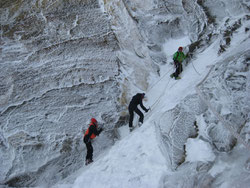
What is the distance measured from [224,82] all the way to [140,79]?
141 inches

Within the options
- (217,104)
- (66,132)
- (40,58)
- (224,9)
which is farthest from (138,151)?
(224,9)

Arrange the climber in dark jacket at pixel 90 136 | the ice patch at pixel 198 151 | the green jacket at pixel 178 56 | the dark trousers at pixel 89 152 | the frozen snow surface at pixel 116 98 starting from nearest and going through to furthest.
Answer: the ice patch at pixel 198 151, the frozen snow surface at pixel 116 98, the climber in dark jacket at pixel 90 136, the dark trousers at pixel 89 152, the green jacket at pixel 178 56

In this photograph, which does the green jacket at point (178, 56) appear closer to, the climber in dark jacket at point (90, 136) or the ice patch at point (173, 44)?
the ice patch at point (173, 44)

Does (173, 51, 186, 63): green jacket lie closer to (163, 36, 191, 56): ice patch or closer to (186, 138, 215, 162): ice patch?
(163, 36, 191, 56): ice patch

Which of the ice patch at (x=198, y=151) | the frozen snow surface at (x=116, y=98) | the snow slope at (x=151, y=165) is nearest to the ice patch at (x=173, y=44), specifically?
the frozen snow surface at (x=116, y=98)

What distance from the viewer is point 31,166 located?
18.8ft

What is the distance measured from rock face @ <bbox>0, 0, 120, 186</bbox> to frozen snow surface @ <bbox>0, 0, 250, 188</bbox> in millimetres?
35

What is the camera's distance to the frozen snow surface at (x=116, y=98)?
3.86 m

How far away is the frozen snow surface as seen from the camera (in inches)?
152

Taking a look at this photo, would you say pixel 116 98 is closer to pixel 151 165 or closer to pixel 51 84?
pixel 51 84

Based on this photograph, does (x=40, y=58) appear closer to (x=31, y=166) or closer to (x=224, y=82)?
(x=31, y=166)

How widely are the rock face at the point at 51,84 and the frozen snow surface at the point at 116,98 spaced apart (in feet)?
0.11

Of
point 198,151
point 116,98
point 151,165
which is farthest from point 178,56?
point 151,165

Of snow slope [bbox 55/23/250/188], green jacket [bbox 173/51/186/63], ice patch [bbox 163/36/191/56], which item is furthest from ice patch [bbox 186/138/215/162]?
ice patch [bbox 163/36/191/56]
